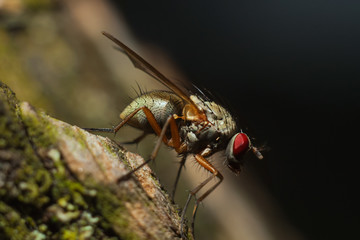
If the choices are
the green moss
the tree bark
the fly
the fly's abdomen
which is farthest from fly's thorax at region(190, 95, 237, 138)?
the green moss

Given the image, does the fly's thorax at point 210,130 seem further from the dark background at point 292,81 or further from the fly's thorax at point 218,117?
the dark background at point 292,81

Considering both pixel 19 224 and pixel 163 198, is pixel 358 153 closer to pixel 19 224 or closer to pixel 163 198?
pixel 163 198

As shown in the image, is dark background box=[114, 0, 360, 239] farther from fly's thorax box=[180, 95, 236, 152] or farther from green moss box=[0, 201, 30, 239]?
green moss box=[0, 201, 30, 239]

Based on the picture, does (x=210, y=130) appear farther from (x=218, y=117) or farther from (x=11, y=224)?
(x=11, y=224)

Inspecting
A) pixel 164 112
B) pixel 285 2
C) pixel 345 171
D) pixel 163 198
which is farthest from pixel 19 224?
pixel 285 2

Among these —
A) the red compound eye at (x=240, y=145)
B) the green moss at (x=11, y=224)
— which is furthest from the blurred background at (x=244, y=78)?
the green moss at (x=11, y=224)
